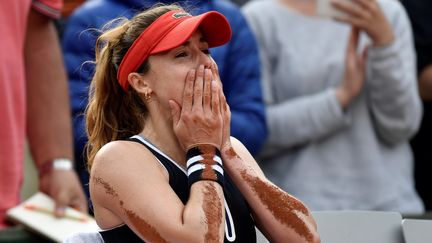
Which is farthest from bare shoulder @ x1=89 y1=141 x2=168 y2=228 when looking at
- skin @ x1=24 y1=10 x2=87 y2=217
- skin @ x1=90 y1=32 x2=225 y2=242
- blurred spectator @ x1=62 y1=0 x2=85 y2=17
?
blurred spectator @ x1=62 y1=0 x2=85 y2=17

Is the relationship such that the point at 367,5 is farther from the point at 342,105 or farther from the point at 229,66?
the point at 229,66

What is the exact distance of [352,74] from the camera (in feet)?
15.0

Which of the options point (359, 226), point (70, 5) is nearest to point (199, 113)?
point (359, 226)

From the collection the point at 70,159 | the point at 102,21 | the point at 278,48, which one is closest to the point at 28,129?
the point at 70,159

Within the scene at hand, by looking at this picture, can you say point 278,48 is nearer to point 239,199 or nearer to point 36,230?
point 36,230

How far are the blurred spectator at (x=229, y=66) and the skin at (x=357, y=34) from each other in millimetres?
393

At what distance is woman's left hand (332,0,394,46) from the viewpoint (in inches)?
178

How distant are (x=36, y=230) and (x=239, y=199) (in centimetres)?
149

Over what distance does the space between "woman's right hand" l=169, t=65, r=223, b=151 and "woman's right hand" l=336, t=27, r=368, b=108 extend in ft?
7.59

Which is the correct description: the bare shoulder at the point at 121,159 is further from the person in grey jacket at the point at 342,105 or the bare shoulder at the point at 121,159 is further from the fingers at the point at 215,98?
the person in grey jacket at the point at 342,105

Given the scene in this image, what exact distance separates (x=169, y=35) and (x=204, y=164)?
0.30m

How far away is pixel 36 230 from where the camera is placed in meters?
3.69

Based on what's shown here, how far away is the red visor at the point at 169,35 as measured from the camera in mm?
2297

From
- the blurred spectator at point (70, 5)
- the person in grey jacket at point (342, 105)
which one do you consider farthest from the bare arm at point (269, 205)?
the blurred spectator at point (70, 5)
